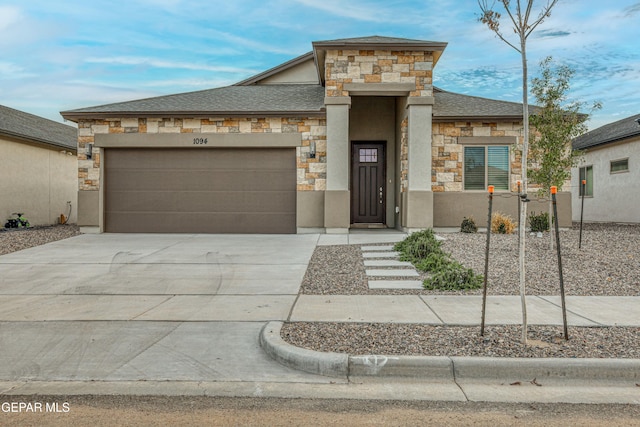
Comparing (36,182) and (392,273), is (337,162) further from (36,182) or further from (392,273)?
(36,182)

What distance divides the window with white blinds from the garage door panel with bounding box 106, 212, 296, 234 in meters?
5.70

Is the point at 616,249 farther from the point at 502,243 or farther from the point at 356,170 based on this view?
the point at 356,170

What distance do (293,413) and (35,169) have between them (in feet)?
59.6

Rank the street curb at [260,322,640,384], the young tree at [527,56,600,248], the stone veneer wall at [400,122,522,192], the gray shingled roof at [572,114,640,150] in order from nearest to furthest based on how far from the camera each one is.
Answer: the street curb at [260,322,640,384] < the young tree at [527,56,600,248] < the stone veneer wall at [400,122,522,192] < the gray shingled roof at [572,114,640,150]

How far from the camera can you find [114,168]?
1453cm

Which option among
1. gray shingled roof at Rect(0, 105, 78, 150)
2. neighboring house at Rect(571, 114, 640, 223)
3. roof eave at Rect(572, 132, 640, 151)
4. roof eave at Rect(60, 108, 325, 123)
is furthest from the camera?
neighboring house at Rect(571, 114, 640, 223)

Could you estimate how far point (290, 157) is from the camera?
14.2 meters

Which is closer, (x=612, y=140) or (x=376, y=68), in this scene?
(x=376, y=68)

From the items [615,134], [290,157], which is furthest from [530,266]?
[615,134]

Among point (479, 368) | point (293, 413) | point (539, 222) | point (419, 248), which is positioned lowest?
point (293, 413)

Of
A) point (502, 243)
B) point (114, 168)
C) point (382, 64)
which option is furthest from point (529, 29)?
point (114, 168)

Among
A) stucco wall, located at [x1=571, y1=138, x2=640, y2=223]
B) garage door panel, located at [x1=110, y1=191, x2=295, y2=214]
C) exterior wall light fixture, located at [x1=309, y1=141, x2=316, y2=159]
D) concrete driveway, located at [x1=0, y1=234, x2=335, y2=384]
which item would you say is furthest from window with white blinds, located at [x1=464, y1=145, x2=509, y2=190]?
concrete driveway, located at [x1=0, y1=234, x2=335, y2=384]

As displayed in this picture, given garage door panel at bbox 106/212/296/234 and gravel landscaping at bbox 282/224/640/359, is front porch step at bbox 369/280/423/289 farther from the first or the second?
garage door panel at bbox 106/212/296/234

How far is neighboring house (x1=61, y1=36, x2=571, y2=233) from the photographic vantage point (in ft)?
45.2
